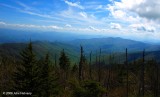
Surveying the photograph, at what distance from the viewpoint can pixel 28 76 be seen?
83.2 feet

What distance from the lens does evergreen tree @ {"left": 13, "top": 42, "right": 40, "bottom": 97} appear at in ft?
82.6

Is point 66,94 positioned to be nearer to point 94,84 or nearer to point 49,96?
point 49,96

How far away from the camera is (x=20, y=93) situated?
24.9m

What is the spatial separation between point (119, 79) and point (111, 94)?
30.5 ft

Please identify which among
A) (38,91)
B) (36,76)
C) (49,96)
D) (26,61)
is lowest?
(49,96)

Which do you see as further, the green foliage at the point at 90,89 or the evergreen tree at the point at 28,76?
the green foliage at the point at 90,89

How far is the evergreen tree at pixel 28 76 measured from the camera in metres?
25.2

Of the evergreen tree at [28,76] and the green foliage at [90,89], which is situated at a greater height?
the evergreen tree at [28,76]

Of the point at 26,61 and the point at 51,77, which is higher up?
the point at 26,61

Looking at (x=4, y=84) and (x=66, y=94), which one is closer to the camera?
(x=4, y=84)

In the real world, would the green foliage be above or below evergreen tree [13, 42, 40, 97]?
below

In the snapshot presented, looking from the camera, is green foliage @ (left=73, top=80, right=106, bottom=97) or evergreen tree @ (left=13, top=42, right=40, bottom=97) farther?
green foliage @ (left=73, top=80, right=106, bottom=97)

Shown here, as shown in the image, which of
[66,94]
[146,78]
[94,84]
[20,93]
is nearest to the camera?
[20,93]

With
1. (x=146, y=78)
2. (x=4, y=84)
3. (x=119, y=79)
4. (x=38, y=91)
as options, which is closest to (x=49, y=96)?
(x=38, y=91)
